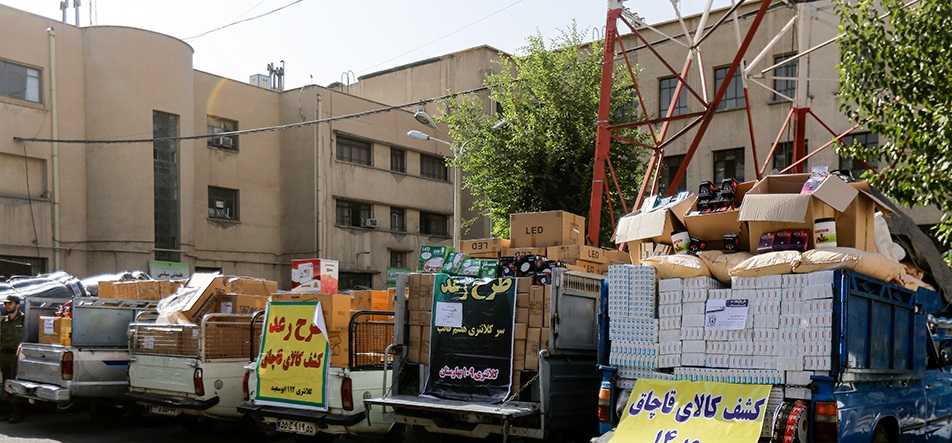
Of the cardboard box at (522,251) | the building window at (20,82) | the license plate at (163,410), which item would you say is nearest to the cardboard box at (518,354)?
the cardboard box at (522,251)

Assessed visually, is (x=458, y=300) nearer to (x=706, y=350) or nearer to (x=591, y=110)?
(x=706, y=350)

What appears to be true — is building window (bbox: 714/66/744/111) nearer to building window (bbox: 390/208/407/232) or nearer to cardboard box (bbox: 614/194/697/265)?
building window (bbox: 390/208/407/232)

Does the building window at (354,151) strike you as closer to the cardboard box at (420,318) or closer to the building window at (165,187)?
the building window at (165,187)

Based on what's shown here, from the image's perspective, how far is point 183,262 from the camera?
29.1 m

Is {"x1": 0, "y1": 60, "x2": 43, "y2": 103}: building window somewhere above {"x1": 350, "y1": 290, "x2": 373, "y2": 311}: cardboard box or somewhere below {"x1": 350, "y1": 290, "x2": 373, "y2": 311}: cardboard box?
above

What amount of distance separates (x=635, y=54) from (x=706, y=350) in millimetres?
23392

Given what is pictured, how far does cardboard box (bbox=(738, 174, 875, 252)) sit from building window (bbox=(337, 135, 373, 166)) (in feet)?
93.9

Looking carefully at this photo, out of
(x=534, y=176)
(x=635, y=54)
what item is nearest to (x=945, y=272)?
(x=534, y=176)

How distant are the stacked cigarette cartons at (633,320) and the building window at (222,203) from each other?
2750 centimetres

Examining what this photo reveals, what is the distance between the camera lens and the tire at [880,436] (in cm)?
622

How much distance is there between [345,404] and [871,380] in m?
4.89

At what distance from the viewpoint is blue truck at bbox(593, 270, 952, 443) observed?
18.0 ft

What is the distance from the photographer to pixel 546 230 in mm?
9820

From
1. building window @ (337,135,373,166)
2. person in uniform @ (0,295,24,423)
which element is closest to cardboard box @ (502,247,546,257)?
person in uniform @ (0,295,24,423)
